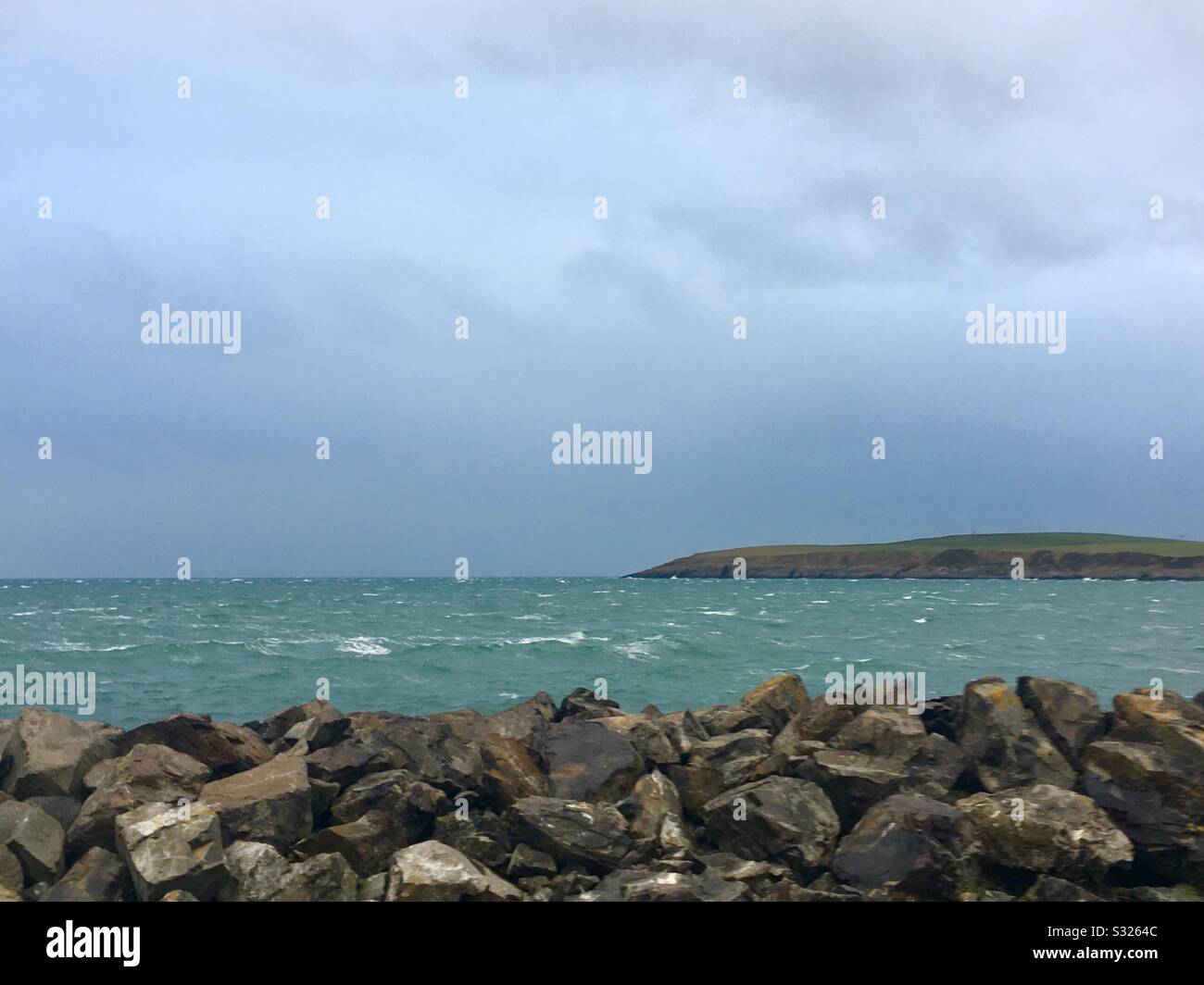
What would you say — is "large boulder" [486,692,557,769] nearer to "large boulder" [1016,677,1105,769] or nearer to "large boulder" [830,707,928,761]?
"large boulder" [830,707,928,761]

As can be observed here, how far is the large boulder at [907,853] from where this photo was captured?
876cm

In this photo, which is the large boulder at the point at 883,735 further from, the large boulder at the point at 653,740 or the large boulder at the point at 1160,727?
the large boulder at the point at 1160,727

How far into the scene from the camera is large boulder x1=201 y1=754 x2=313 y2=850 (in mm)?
Result: 9531

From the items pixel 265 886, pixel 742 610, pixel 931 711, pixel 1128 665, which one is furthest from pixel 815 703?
pixel 742 610

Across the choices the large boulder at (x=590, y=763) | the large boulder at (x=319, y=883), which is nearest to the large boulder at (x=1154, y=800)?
the large boulder at (x=590, y=763)

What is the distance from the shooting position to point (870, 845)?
358 inches

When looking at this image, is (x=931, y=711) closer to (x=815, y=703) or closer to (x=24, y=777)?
(x=815, y=703)

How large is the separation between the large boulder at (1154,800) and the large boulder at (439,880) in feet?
20.0

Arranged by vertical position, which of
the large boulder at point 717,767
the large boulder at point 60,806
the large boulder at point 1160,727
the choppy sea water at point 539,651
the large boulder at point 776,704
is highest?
the large boulder at point 1160,727

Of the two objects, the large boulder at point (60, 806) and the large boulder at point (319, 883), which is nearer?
the large boulder at point (319, 883)

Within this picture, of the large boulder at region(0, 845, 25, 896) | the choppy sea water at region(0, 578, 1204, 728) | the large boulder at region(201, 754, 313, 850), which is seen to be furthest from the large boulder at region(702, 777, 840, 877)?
the choppy sea water at region(0, 578, 1204, 728)

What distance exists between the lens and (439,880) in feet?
27.7

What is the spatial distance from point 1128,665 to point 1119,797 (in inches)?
1027

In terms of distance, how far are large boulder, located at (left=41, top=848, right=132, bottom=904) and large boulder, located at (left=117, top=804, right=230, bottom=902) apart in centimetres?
12
